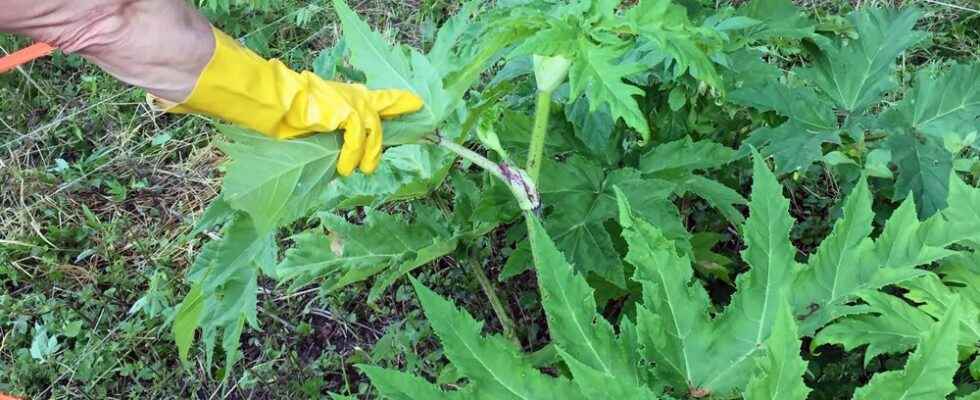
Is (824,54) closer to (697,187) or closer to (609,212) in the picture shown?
(697,187)

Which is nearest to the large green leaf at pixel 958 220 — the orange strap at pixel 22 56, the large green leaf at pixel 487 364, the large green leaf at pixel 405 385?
the large green leaf at pixel 487 364

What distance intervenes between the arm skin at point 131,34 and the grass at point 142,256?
103 centimetres

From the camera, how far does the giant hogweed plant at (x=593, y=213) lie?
1587 mm

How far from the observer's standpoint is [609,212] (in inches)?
84.7

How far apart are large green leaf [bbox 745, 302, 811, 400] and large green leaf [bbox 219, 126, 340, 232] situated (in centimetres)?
85

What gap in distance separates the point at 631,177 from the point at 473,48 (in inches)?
18.6

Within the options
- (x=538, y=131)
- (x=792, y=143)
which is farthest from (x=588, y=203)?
(x=792, y=143)

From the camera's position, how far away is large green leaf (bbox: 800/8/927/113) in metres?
2.26

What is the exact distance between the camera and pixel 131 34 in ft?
5.78

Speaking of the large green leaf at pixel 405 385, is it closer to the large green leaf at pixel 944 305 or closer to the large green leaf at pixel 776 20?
the large green leaf at pixel 944 305

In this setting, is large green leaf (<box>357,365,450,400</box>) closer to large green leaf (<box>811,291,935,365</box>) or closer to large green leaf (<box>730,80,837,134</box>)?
large green leaf (<box>811,291,935,365</box>)

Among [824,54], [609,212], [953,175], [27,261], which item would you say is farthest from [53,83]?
[953,175]

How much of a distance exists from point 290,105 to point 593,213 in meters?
0.75

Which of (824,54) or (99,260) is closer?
(824,54)
